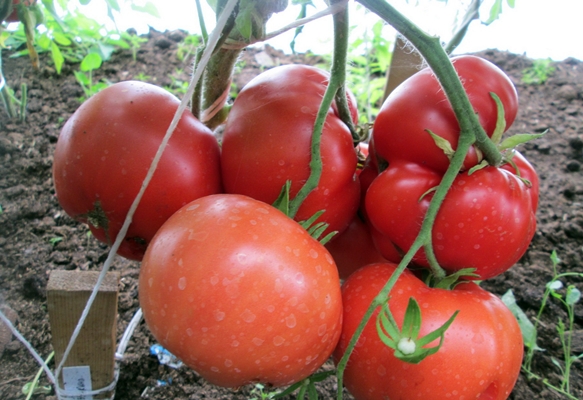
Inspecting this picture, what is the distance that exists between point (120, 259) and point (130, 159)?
0.69m

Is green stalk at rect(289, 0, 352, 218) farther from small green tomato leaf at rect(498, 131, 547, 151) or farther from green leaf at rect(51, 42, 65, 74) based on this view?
green leaf at rect(51, 42, 65, 74)

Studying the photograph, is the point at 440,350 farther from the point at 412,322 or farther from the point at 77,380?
the point at 77,380

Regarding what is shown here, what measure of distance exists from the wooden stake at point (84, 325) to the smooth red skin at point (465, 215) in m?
0.45

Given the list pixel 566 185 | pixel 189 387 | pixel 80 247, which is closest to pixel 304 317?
pixel 189 387

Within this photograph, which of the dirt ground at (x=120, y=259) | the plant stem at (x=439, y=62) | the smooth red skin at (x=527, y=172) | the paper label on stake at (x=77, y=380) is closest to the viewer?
the plant stem at (x=439, y=62)

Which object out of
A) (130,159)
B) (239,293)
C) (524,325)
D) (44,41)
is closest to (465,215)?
(239,293)

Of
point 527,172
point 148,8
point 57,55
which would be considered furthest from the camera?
point 57,55

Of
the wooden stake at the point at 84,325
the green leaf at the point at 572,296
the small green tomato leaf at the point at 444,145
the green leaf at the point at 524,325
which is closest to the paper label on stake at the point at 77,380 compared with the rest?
the wooden stake at the point at 84,325

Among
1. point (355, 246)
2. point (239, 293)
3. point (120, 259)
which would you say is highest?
point (239, 293)

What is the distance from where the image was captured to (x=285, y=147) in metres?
0.67

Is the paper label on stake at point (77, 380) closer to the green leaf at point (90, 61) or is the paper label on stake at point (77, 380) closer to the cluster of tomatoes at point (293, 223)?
the cluster of tomatoes at point (293, 223)

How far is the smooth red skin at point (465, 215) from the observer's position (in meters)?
0.63

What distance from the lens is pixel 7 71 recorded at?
174 centimetres

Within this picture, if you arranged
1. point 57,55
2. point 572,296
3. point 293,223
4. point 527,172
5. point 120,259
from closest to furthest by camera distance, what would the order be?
1. point 293,223
2. point 527,172
3. point 572,296
4. point 120,259
5. point 57,55
